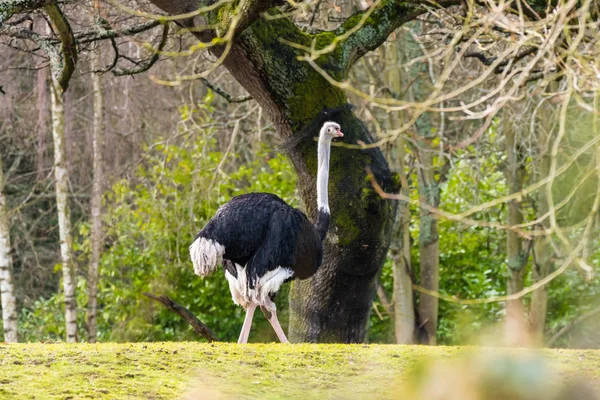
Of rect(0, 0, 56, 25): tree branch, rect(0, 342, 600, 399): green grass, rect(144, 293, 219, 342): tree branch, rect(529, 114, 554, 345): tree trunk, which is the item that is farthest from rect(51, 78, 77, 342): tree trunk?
rect(0, 342, 600, 399): green grass

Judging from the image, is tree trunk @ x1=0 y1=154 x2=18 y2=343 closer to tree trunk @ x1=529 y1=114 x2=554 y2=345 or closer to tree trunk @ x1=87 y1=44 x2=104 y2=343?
tree trunk @ x1=87 y1=44 x2=104 y2=343

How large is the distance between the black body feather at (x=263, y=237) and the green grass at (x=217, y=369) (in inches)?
43.3

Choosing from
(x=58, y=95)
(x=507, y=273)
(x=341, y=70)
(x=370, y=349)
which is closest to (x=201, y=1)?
(x=341, y=70)

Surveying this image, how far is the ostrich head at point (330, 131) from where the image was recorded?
9.53m

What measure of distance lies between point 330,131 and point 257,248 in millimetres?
1318

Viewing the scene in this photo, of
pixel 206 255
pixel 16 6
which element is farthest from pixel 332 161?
pixel 16 6

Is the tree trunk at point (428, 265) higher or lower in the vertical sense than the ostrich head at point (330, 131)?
lower

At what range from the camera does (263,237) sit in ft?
30.0

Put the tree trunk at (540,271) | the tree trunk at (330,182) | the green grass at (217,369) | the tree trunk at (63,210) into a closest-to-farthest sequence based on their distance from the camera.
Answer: the green grass at (217,369) < the tree trunk at (330,182) < the tree trunk at (540,271) < the tree trunk at (63,210)

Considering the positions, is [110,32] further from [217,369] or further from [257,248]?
[217,369]

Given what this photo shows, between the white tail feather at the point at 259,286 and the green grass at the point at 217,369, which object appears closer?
the green grass at the point at 217,369

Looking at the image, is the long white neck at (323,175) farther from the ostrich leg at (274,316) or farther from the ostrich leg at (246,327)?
the ostrich leg at (246,327)

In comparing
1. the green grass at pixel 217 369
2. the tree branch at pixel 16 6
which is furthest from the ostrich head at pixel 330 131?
the tree branch at pixel 16 6

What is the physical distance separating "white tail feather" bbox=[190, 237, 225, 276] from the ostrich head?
58.1 inches
